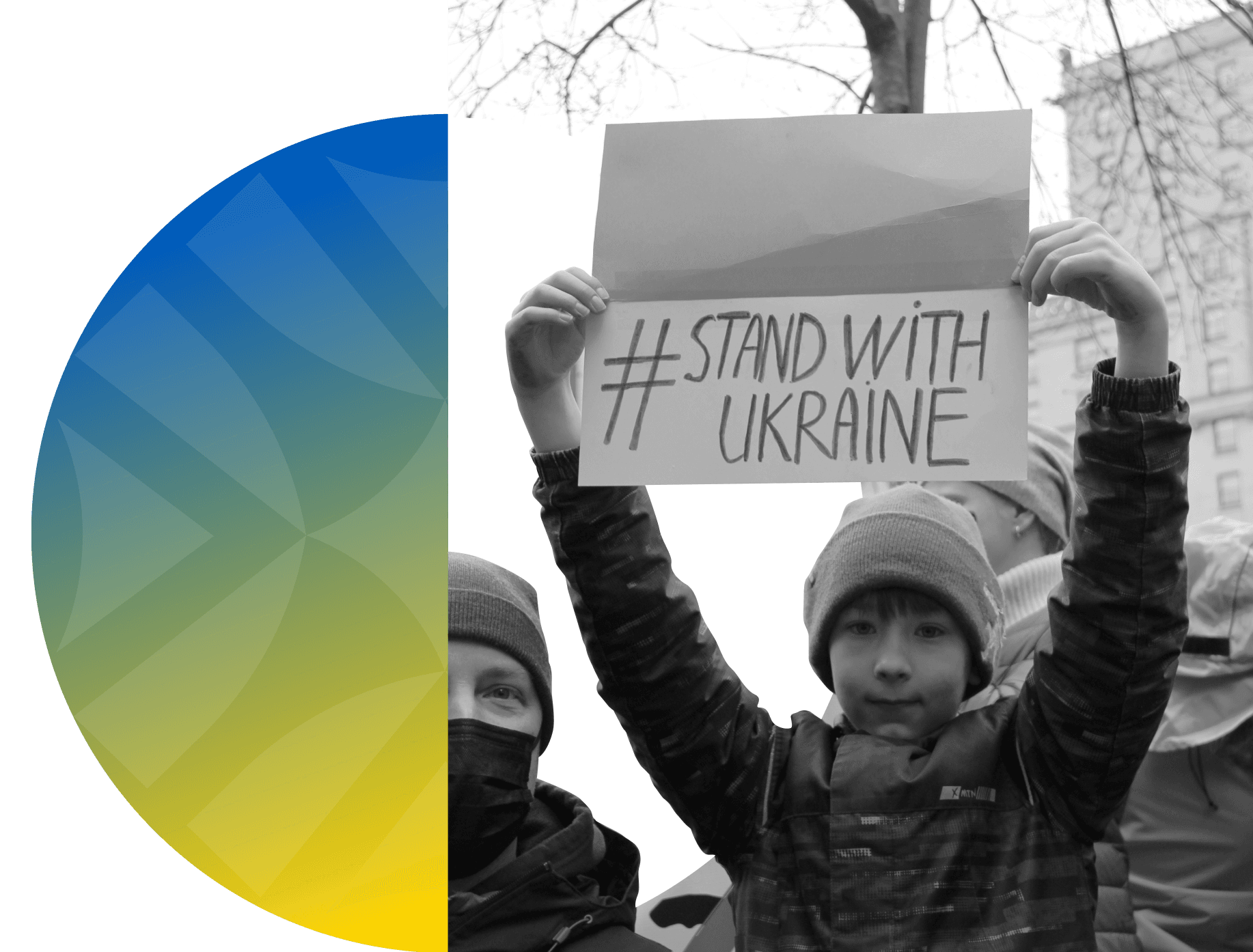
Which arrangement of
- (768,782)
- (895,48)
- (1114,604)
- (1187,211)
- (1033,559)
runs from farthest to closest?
(1187,211), (895,48), (1033,559), (768,782), (1114,604)

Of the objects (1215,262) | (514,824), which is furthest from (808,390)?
(1215,262)

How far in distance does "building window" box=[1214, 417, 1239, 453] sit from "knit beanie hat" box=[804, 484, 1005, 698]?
81.5 inches

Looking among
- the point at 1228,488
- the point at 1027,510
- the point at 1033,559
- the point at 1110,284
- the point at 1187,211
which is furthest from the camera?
the point at 1187,211

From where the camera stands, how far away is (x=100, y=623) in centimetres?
276

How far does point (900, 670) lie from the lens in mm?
1750

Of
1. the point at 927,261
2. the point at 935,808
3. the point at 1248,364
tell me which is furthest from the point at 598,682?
Answer: the point at 1248,364

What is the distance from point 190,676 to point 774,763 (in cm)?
154

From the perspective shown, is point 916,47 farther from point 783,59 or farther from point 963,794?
point 963,794

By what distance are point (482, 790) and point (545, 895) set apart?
0.60ft

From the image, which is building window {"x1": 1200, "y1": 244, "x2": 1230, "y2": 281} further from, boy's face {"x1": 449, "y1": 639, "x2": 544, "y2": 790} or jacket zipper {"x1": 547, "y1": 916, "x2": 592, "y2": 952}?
jacket zipper {"x1": 547, "y1": 916, "x2": 592, "y2": 952}

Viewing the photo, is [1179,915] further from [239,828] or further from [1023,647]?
[239,828]

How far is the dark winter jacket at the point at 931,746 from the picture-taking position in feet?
5.08

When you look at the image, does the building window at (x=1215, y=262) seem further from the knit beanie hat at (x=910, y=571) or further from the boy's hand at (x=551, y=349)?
the boy's hand at (x=551, y=349)

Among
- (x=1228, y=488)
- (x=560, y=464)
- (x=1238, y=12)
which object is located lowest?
(x=560, y=464)
